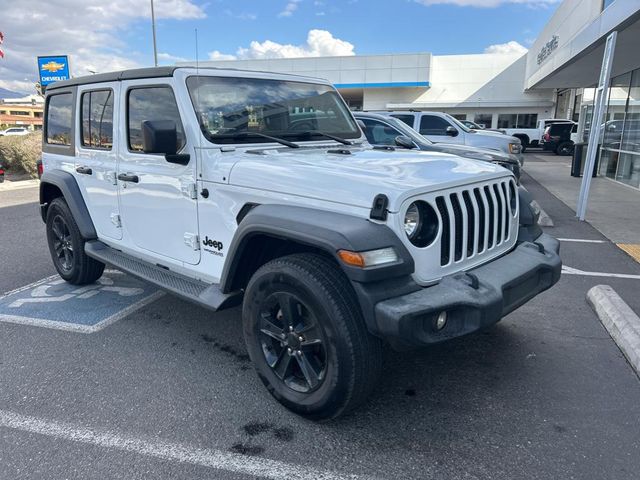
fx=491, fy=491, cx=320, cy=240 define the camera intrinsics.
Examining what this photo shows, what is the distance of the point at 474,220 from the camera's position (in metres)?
2.94

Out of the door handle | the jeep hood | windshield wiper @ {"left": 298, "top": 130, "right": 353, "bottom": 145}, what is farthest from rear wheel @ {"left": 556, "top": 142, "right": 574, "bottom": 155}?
the door handle

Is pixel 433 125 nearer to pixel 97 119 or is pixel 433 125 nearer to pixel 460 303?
pixel 97 119

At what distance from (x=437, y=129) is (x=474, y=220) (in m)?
9.81

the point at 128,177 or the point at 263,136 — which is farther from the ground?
the point at 263,136

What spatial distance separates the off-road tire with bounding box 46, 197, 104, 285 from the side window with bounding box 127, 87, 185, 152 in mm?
1397

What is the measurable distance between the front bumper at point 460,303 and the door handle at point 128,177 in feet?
7.88

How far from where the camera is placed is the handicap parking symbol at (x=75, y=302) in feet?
14.2

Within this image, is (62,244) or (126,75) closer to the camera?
(126,75)

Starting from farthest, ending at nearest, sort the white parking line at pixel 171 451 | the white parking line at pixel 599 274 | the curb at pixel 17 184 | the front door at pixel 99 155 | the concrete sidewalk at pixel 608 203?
1. the curb at pixel 17 184
2. the concrete sidewalk at pixel 608 203
3. the white parking line at pixel 599 274
4. the front door at pixel 99 155
5. the white parking line at pixel 171 451

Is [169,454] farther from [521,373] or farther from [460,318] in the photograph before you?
[521,373]

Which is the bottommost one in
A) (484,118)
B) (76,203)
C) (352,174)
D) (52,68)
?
(76,203)

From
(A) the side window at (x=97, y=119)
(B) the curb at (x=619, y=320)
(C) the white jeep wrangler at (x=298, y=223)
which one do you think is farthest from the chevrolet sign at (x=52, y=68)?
(B) the curb at (x=619, y=320)

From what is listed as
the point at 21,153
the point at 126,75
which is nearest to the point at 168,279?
the point at 126,75

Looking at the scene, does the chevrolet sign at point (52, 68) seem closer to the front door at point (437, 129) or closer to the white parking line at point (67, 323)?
the front door at point (437, 129)
